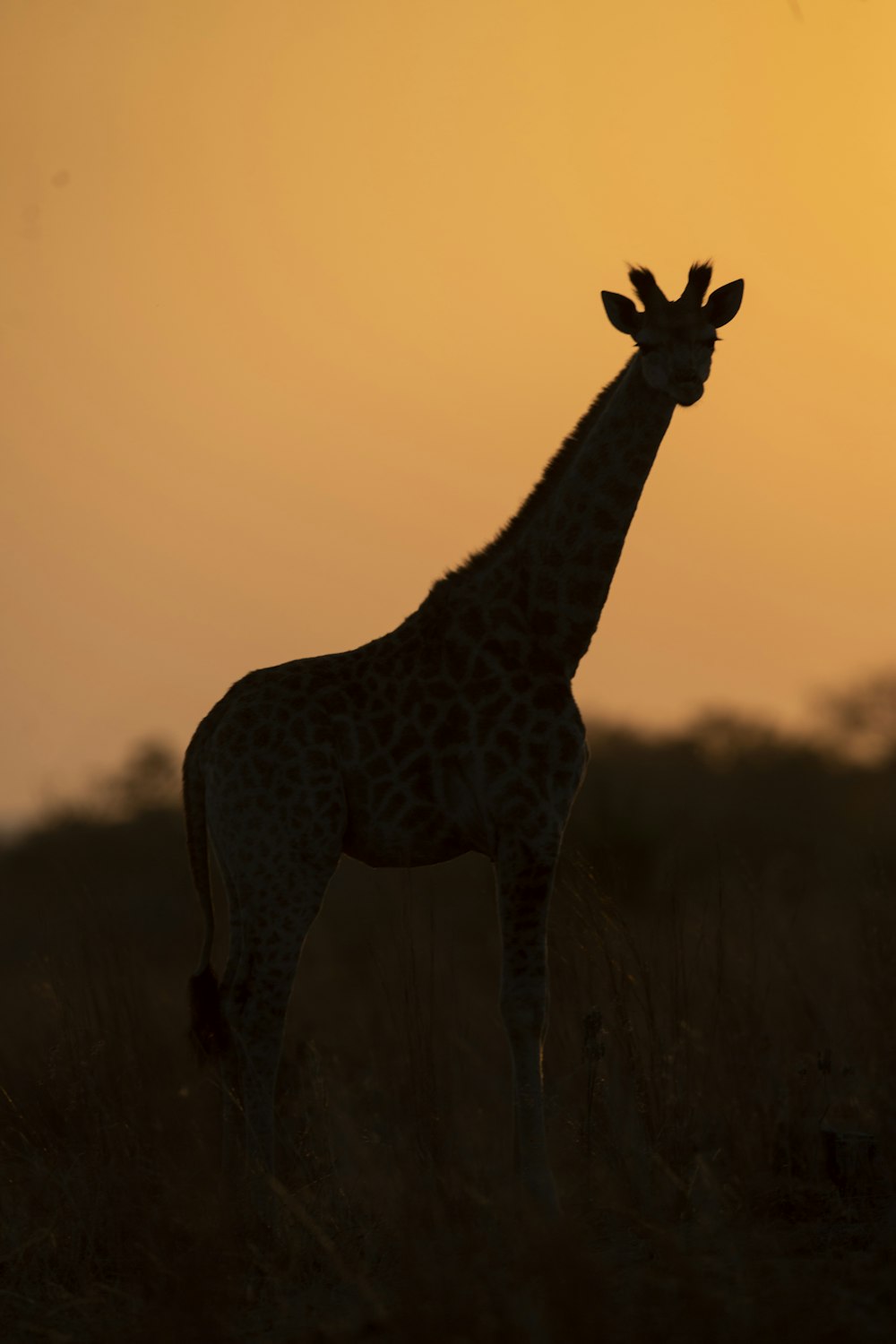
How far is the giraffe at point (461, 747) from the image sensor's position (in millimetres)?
7098

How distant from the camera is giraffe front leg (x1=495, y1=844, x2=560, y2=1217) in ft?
22.8

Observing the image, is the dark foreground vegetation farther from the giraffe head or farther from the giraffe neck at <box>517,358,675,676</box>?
the giraffe head

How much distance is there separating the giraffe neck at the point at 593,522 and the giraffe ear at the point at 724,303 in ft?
1.39

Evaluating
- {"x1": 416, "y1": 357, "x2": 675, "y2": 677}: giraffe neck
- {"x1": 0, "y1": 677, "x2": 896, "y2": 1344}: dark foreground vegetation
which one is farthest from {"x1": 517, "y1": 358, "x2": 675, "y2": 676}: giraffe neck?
{"x1": 0, "y1": 677, "x2": 896, "y2": 1344}: dark foreground vegetation

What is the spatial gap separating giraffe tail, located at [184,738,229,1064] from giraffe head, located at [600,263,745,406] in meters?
2.96

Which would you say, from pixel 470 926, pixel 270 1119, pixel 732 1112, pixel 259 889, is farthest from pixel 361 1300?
pixel 470 926

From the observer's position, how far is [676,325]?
7207 millimetres

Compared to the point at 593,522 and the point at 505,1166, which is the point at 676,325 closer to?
the point at 593,522

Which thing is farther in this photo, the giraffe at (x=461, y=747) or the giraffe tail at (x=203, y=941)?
the giraffe tail at (x=203, y=941)

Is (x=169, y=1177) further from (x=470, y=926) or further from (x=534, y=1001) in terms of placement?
(x=470, y=926)

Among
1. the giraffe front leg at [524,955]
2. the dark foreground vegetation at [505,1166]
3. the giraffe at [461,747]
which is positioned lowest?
the dark foreground vegetation at [505,1166]

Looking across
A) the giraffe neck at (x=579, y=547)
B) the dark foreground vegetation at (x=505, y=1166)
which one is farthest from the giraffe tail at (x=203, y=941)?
the giraffe neck at (x=579, y=547)

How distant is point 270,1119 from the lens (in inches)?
281

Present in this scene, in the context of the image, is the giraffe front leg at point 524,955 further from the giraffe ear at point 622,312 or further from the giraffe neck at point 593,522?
the giraffe ear at point 622,312
